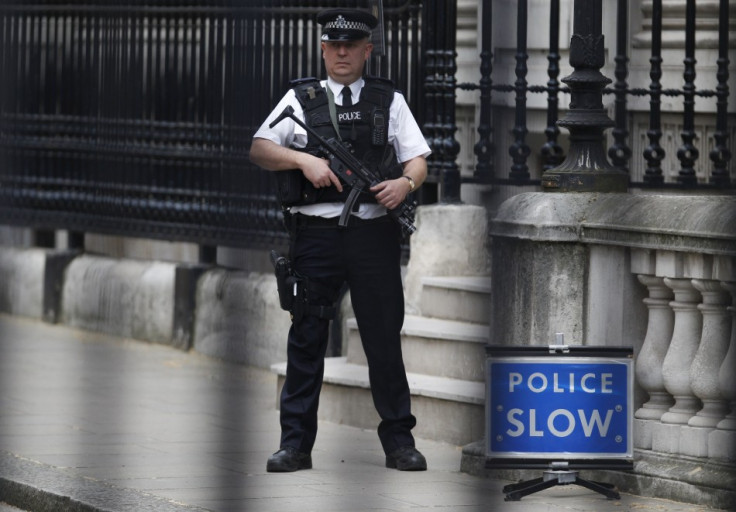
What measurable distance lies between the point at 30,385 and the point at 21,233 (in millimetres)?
3878

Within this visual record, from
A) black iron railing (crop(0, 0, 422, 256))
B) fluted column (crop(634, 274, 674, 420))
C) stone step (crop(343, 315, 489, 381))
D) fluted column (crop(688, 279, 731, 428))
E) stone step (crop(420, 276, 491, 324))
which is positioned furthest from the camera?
black iron railing (crop(0, 0, 422, 256))

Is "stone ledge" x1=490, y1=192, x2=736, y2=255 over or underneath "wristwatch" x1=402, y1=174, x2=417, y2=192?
underneath

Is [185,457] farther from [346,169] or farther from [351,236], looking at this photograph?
[346,169]

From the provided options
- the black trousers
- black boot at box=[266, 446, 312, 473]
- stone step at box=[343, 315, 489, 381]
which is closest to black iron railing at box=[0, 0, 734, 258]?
the black trousers

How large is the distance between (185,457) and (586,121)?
6.43 ft

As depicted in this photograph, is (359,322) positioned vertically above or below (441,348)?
above

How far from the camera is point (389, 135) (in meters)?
6.77

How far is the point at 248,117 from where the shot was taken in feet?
10.4

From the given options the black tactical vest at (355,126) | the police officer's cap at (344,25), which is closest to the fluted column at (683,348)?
the black tactical vest at (355,126)

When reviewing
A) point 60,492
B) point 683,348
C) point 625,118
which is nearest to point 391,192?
point 683,348

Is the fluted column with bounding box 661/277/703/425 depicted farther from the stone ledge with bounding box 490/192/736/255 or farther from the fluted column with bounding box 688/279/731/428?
the stone ledge with bounding box 490/192/736/255

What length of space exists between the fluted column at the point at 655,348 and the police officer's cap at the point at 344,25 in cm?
141

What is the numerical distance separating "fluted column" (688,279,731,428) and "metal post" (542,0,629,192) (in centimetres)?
84

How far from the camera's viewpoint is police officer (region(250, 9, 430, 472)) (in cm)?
664
